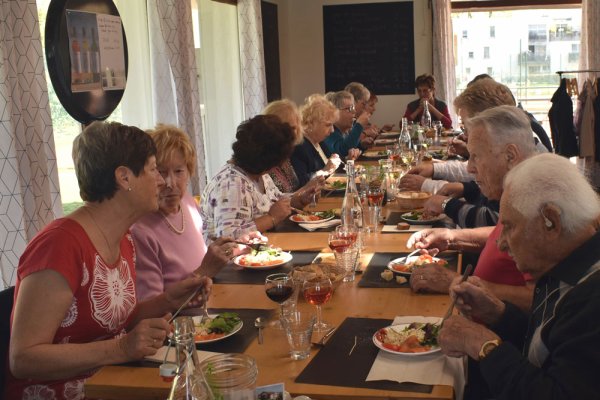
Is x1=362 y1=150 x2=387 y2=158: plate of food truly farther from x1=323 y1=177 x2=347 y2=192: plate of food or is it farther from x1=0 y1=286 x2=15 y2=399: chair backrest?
x1=0 y1=286 x2=15 y2=399: chair backrest

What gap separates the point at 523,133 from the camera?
2479 mm

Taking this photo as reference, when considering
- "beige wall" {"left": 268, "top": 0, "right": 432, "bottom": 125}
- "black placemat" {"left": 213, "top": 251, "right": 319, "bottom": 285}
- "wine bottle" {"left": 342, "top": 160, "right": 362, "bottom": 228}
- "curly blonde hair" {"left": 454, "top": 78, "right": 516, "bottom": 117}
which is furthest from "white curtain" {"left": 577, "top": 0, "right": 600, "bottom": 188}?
"black placemat" {"left": 213, "top": 251, "right": 319, "bottom": 285}

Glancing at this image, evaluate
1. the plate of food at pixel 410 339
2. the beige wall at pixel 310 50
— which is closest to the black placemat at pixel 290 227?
the plate of food at pixel 410 339

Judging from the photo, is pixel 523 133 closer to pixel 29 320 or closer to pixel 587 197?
pixel 587 197

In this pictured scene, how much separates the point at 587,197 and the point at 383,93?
8.03 m

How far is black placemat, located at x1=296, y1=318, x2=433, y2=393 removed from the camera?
1.52 m

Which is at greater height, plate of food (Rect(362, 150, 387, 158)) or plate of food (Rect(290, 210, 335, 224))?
plate of food (Rect(362, 150, 387, 158))

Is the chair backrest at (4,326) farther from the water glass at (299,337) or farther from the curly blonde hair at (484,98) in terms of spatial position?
the curly blonde hair at (484,98)

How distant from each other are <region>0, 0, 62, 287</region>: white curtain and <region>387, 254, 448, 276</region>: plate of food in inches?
73.4

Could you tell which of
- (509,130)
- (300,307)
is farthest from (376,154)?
(300,307)

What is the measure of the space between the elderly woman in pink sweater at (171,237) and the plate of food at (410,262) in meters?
0.60

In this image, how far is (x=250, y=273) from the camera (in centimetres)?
248

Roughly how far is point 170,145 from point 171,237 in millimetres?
348

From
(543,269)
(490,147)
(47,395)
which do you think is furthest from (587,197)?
(47,395)
